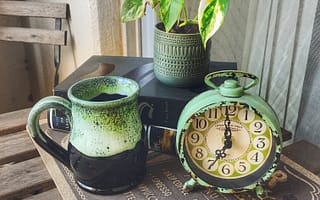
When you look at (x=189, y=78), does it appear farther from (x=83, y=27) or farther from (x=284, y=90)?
(x=83, y=27)

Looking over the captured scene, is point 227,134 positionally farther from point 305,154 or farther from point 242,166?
point 305,154

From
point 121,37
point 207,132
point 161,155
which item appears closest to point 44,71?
point 121,37

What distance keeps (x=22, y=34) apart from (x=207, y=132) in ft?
3.72

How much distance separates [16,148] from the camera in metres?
0.81

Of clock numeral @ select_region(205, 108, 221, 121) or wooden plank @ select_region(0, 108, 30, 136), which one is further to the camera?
wooden plank @ select_region(0, 108, 30, 136)

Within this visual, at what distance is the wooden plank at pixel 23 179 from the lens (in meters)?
0.68

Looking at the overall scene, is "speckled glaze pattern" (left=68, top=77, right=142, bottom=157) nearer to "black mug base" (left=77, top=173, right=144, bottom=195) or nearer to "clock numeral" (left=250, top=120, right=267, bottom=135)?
"black mug base" (left=77, top=173, right=144, bottom=195)

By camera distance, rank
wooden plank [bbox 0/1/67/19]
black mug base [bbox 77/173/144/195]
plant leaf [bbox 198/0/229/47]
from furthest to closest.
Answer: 1. wooden plank [bbox 0/1/67/19]
2. black mug base [bbox 77/173/144/195]
3. plant leaf [bbox 198/0/229/47]

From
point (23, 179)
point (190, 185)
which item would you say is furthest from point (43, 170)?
point (190, 185)

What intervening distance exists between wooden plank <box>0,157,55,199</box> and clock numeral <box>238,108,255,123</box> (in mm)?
402

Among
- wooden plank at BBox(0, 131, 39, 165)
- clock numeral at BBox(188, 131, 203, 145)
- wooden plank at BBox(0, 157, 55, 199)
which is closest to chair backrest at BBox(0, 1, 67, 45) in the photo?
wooden plank at BBox(0, 131, 39, 165)

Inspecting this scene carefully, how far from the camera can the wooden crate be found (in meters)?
0.69

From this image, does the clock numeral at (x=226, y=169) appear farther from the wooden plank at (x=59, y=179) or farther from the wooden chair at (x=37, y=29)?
the wooden chair at (x=37, y=29)

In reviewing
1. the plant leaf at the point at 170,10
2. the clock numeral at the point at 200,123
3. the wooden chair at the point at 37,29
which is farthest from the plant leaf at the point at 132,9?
the wooden chair at the point at 37,29
